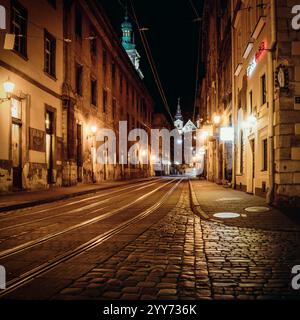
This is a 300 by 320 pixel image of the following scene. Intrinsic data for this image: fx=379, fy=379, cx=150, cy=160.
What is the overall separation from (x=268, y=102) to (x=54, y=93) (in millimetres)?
14547

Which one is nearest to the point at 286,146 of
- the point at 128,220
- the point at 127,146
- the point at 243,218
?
the point at 243,218

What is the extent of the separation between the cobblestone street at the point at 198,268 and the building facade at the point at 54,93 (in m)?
12.0

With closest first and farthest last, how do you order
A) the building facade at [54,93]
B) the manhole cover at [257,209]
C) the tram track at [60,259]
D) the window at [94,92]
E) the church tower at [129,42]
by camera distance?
the tram track at [60,259]
the manhole cover at [257,209]
the building facade at [54,93]
the window at [94,92]
the church tower at [129,42]

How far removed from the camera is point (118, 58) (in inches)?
1698

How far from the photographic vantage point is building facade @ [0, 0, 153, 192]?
1812cm

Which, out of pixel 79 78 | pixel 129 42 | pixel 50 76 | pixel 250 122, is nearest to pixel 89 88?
pixel 79 78

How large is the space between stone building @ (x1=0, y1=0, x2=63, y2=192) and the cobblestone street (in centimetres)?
1185

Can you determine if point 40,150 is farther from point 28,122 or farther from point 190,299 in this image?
point 190,299

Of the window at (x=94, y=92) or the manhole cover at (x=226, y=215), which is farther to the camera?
the window at (x=94, y=92)

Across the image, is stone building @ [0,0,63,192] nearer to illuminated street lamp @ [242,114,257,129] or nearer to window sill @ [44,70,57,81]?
window sill @ [44,70,57,81]

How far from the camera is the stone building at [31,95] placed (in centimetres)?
1727

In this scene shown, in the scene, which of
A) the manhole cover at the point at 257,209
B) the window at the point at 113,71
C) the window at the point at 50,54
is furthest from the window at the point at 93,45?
the manhole cover at the point at 257,209

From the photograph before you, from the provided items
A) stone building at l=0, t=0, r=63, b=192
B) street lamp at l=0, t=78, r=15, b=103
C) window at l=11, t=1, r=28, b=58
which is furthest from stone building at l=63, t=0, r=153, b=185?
street lamp at l=0, t=78, r=15, b=103

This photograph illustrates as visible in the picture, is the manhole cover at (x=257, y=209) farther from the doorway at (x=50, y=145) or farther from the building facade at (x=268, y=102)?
the doorway at (x=50, y=145)
